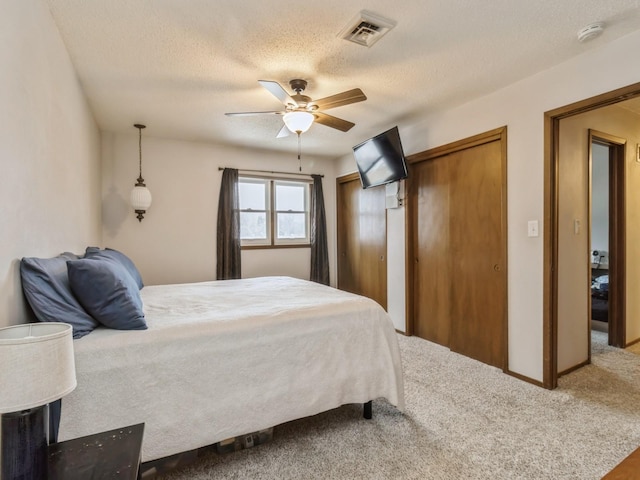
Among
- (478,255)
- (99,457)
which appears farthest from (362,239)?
(99,457)

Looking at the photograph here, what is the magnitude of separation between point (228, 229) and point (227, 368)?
2.91 metres

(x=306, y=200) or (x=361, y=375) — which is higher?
(x=306, y=200)

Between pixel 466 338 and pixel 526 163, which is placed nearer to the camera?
pixel 526 163

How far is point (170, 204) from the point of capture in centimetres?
414

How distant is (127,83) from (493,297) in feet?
11.9

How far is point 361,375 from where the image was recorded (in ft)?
6.54

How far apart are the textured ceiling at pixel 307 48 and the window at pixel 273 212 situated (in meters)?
1.59

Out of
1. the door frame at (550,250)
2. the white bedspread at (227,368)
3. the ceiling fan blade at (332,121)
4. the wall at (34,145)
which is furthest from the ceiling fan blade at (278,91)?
the door frame at (550,250)

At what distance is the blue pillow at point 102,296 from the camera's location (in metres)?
1.55

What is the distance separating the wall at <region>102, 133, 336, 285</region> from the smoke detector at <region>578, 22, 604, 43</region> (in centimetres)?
364

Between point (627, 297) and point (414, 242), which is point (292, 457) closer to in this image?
point (414, 242)

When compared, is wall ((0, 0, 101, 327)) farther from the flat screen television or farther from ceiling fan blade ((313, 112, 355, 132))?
the flat screen television

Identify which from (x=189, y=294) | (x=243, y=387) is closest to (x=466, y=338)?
(x=243, y=387)

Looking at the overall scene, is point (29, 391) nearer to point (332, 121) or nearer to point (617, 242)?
point (332, 121)
